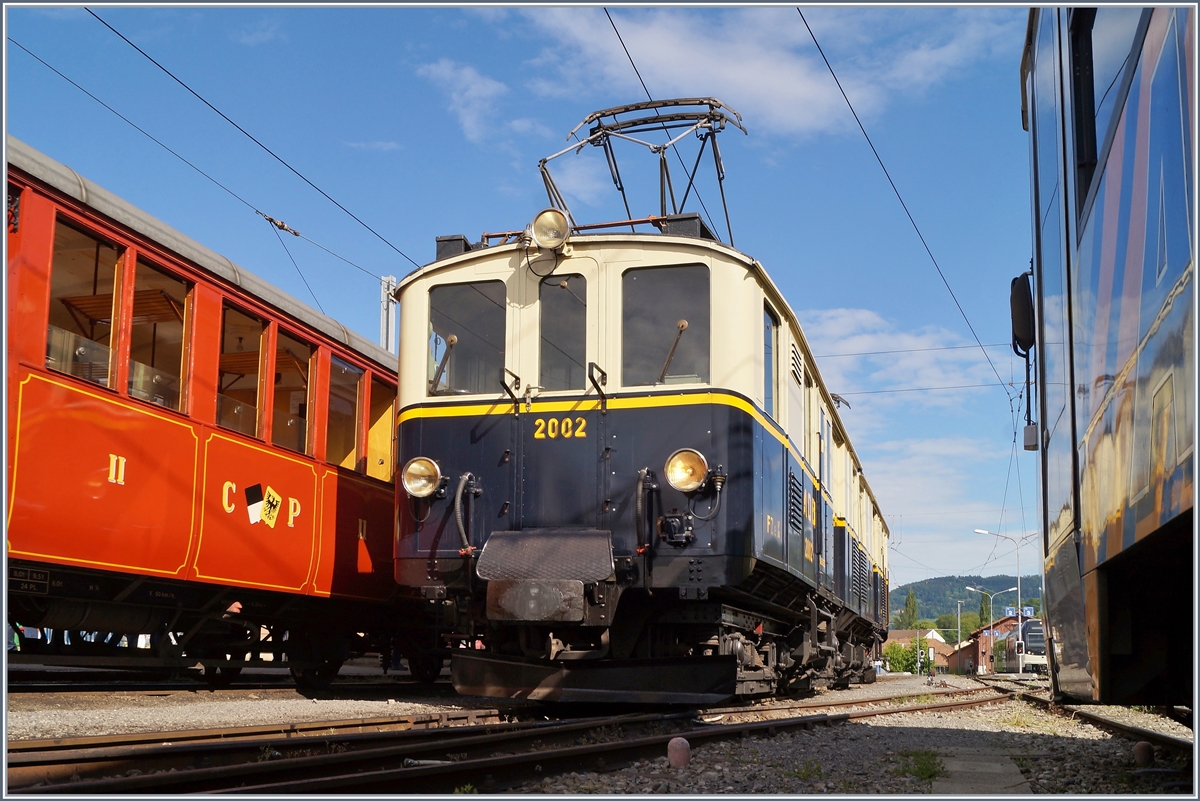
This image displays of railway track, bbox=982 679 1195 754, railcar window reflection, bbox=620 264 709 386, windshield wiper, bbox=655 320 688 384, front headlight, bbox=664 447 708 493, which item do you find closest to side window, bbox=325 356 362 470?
railcar window reflection, bbox=620 264 709 386

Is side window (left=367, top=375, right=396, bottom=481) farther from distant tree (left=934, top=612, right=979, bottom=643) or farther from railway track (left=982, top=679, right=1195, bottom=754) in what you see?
distant tree (left=934, top=612, right=979, bottom=643)

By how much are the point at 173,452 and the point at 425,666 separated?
217 inches

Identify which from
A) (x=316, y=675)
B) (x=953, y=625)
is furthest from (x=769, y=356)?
(x=953, y=625)

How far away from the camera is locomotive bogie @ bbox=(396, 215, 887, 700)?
727 cm

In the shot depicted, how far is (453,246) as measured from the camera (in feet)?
28.5

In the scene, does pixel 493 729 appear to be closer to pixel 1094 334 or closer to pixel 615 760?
pixel 615 760

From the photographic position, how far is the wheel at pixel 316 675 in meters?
10.8

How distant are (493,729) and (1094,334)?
15.0 ft

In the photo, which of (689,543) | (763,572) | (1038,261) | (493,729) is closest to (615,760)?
(493,729)

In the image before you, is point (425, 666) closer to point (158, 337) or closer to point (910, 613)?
point (158, 337)

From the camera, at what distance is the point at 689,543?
7.26 meters

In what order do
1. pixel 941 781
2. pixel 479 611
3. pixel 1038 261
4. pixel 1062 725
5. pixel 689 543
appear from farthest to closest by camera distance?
pixel 1062 725
pixel 479 611
pixel 689 543
pixel 1038 261
pixel 941 781

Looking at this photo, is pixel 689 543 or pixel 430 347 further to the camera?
pixel 430 347

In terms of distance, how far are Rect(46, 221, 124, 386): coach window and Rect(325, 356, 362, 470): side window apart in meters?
2.94
